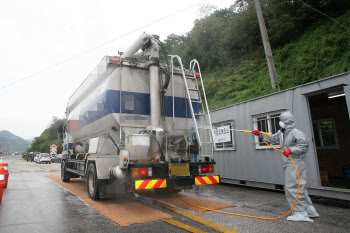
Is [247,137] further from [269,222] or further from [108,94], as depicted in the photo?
[108,94]

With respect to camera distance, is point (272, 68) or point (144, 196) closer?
point (144, 196)

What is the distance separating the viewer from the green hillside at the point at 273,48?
15.5m

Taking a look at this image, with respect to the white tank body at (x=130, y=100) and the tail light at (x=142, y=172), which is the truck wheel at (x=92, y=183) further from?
the tail light at (x=142, y=172)

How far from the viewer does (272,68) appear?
11.1 m

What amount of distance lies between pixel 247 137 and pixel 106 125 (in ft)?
15.2

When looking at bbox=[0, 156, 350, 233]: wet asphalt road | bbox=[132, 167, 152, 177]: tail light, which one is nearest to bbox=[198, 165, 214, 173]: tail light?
bbox=[0, 156, 350, 233]: wet asphalt road

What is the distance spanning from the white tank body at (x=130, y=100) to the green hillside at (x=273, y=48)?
1046 centimetres

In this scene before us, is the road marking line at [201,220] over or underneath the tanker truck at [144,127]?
underneath

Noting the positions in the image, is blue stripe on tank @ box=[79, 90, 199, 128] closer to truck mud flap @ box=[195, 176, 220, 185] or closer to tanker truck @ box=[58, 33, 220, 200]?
tanker truck @ box=[58, 33, 220, 200]

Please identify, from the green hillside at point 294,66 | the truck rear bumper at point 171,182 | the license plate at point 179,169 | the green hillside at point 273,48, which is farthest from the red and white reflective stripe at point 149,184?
the green hillside at point 294,66

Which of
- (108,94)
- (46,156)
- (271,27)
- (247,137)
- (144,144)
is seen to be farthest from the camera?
(46,156)

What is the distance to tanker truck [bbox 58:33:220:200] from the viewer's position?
5.04m

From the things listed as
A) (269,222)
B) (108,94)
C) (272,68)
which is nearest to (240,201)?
(269,222)

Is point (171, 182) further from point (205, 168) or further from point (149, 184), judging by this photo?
point (205, 168)
